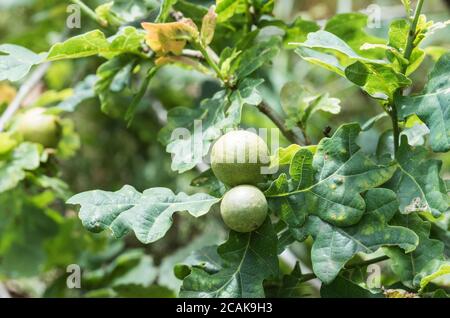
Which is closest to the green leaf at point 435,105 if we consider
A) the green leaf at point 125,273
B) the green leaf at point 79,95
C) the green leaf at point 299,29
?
the green leaf at point 299,29

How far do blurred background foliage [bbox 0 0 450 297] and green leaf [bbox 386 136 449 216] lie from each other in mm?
618

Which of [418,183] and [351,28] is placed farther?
[351,28]

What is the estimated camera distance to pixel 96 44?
1.17 meters

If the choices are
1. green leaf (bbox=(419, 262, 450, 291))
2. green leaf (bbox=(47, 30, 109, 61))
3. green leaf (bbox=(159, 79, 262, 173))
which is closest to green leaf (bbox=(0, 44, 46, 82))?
green leaf (bbox=(47, 30, 109, 61))

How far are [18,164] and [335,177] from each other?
2.43ft

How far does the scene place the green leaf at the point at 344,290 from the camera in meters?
1.05

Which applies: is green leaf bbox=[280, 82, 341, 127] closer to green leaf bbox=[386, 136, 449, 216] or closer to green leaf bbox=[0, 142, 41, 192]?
green leaf bbox=[386, 136, 449, 216]

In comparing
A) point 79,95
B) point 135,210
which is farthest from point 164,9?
point 79,95

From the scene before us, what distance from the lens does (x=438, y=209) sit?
1.01 meters

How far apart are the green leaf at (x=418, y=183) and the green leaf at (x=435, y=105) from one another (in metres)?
0.07

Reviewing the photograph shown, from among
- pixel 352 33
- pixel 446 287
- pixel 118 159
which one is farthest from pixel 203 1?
pixel 118 159

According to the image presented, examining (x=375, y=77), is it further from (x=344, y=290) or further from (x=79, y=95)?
(x=79, y=95)

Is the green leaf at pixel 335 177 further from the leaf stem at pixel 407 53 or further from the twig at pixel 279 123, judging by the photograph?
the twig at pixel 279 123

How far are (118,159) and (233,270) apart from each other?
1405 mm
